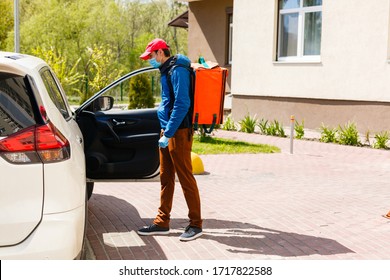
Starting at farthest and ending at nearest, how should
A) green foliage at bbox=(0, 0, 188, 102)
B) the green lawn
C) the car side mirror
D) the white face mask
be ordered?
green foliage at bbox=(0, 0, 188, 102)
the green lawn
the car side mirror
the white face mask

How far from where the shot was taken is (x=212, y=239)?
6.15 metres

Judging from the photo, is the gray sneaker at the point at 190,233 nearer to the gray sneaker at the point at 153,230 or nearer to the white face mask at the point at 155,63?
the gray sneaker at the point at 153,230

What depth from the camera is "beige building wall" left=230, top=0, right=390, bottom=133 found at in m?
16.0

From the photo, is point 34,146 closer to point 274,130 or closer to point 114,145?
point 114,145

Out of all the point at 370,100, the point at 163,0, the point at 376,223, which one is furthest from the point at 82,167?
the point at 163,0

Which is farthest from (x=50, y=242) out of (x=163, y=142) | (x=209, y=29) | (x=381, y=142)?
(x=209, y=29)

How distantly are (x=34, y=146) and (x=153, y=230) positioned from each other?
2.68 metres

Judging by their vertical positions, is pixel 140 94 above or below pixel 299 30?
below

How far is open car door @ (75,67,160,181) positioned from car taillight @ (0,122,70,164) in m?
2.28

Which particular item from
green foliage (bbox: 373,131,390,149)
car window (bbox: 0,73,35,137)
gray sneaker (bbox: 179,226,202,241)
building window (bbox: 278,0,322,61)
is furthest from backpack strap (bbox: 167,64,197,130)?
building window (bbox: 278,0,322,61)

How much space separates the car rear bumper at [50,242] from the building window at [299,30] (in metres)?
15.1

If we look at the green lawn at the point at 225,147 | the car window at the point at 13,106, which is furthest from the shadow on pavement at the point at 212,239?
the green lawn at the point at 225,147

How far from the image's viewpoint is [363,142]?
50.2 ft

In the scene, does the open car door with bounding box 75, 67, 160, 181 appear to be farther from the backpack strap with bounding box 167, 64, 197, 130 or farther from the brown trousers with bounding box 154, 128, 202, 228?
the backpack strap with bounding box 167, 64, 197, 130
